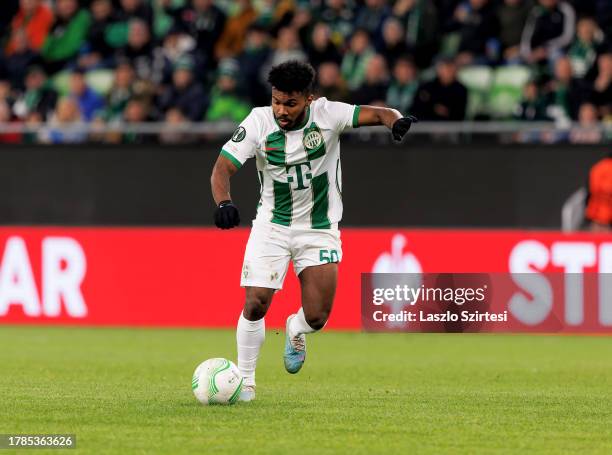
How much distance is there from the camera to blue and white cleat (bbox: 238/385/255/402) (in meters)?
9.85

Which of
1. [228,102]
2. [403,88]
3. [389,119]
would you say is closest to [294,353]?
[389,119]

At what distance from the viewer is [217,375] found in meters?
9.58

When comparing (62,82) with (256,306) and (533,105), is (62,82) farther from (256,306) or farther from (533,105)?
Answer: (256,306)

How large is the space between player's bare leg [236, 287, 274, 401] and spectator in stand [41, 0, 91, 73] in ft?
37.8

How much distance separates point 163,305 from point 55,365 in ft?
17.1

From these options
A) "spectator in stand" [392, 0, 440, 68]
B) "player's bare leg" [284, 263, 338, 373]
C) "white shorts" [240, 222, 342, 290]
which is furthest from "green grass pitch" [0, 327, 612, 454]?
"spectator in stand" [392, 0, 440, 68]

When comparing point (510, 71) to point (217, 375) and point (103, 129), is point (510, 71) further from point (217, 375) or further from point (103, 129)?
point (217, 375)

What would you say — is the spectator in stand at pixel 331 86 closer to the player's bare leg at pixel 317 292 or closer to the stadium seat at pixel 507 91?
the stadium seat at pixel 507 91

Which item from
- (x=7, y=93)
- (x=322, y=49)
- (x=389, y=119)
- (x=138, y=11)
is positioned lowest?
(x=389, y=119)

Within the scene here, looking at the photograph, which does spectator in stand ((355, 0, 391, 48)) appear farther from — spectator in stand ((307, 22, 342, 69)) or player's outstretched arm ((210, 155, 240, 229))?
player's outstretched arm ((210, 155, 240, 229))

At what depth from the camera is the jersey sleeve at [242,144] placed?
380 inches

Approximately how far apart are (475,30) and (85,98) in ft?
17.6

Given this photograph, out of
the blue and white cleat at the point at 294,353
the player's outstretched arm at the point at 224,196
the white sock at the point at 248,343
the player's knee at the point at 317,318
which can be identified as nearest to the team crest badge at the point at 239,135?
the player's outstretched arm at the point at 224,196

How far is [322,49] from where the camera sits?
1864cm
